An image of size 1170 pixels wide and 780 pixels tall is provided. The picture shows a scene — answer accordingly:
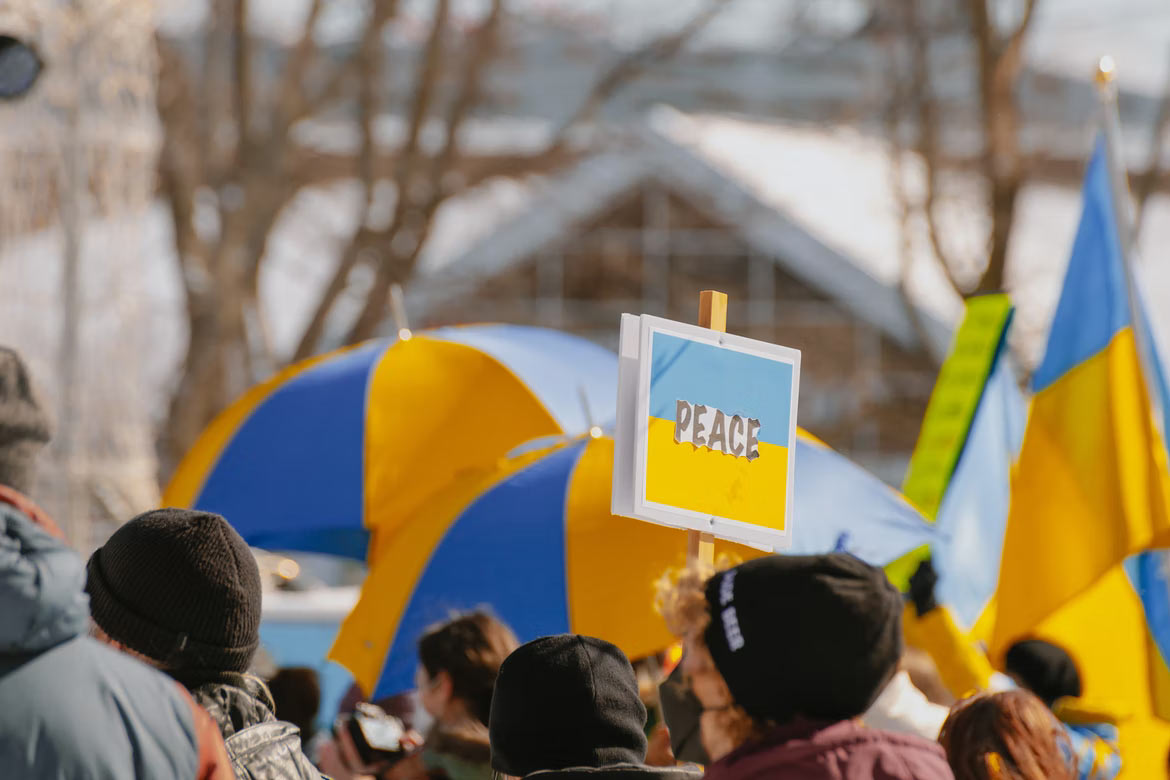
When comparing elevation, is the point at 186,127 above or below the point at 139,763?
above

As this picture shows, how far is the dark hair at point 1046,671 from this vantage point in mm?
5375

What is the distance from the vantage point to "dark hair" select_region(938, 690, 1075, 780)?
3.54 metres

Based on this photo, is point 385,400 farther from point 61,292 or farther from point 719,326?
point 61,292

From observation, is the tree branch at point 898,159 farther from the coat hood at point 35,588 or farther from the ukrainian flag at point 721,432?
the coat hood at point 35,588

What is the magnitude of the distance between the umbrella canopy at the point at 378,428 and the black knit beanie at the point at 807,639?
130 inches

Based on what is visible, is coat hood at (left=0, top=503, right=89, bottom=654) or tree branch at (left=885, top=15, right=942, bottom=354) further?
tree branch at (left=885, top=15, right=942, bottom=354)

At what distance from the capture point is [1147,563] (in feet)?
20.2

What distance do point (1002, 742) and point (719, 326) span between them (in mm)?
1148

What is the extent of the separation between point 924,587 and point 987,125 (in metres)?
6.41

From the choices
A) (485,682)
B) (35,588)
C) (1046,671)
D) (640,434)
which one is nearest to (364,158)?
(1046,671)

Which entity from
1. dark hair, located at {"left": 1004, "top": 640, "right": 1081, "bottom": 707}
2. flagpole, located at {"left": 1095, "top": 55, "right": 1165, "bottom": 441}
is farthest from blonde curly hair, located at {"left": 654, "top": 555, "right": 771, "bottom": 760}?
flagpole, located at {"left": 1095, "top": 55, "right": 1165, "bottom": 441}

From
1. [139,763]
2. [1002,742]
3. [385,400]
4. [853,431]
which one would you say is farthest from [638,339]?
[853,431]

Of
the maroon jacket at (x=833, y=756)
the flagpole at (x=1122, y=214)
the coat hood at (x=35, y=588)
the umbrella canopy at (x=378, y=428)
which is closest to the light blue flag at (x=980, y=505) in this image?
the flagpole at (x=1122, y=214)

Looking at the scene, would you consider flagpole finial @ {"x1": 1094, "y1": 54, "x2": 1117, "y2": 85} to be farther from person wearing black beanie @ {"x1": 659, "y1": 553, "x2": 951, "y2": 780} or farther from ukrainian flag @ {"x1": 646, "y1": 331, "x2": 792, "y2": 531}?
person wearing black beanie @ {"x1": 659, "y1": 553, "x2": 951, "y2": 780}
